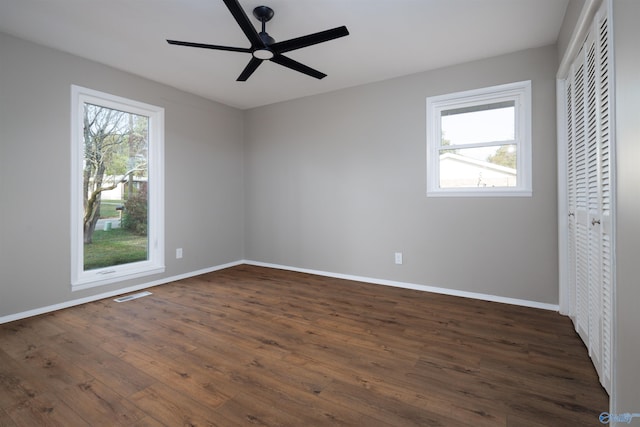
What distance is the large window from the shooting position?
3.21 meters

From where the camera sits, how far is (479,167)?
3.33 metres

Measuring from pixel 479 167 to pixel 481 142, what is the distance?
27 cm

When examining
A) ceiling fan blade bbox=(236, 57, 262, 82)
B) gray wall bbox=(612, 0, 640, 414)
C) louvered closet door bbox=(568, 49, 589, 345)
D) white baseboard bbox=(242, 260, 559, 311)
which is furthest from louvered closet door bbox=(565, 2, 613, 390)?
ceiling fan blade bbox=(236, 57, 262, 82)

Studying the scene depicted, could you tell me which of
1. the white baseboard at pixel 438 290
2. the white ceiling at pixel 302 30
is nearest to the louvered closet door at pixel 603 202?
the white ceiling at pixel 302 30

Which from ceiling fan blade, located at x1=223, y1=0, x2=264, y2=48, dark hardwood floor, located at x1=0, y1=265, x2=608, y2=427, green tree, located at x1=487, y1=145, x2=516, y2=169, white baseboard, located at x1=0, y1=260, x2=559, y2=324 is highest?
ceiling fan blade, located at x1=223, y1=0, x2=264, y2=48

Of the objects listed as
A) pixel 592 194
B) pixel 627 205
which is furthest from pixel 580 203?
pixel 627 205

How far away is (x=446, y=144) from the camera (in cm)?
350

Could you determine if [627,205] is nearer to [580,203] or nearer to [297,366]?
[580,203]

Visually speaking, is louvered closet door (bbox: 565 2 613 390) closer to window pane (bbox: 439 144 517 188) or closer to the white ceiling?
window pane (bbox: 439 144 517 188)

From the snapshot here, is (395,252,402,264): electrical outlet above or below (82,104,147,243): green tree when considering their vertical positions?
below

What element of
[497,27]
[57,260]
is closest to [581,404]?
[497,27]

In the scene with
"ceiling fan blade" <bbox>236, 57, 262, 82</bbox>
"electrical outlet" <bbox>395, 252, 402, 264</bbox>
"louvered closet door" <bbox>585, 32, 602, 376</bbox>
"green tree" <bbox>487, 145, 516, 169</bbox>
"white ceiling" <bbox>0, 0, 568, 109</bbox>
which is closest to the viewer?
"louvered closet door" <bbox>585, 32, 602, 376</bbox>

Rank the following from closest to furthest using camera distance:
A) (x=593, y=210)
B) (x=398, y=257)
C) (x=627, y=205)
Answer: (x=627, y=205)
(x=593, y=210)
(x=398, y=257)

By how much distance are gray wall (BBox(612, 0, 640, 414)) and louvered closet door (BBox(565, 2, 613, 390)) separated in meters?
0.12
